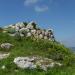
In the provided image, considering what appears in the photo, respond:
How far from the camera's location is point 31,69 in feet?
77.5

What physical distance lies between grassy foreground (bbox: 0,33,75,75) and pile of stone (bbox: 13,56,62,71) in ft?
1.36

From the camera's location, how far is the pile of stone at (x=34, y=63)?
2404cm

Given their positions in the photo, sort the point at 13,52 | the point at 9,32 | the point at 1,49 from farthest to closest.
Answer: the point at 9,32
the point at 1,49
the point at 13,52

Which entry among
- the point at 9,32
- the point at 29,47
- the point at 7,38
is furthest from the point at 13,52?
the point at 9,32

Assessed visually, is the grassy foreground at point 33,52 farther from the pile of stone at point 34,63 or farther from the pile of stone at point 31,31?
the pile of stone at point 31,31

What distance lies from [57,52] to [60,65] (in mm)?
4128

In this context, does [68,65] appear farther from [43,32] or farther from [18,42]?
[43,32]

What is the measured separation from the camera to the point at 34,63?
24.8 metres

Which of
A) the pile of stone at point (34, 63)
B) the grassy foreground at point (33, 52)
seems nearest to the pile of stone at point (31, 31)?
the grassy foreground at point (33, 52)

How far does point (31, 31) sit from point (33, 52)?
29.3 feet

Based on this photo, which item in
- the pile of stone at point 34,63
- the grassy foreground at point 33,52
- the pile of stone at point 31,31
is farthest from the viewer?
the pile of stone at point 31,31

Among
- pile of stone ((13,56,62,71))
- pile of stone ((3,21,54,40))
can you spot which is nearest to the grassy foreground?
pile of stone ((13,56,62,71))

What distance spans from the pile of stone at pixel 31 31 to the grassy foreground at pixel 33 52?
2.44 meters

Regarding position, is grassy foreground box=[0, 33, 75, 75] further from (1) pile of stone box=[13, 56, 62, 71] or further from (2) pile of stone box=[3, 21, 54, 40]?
(2) pile of stone box=[3, 21, 54, 40]
